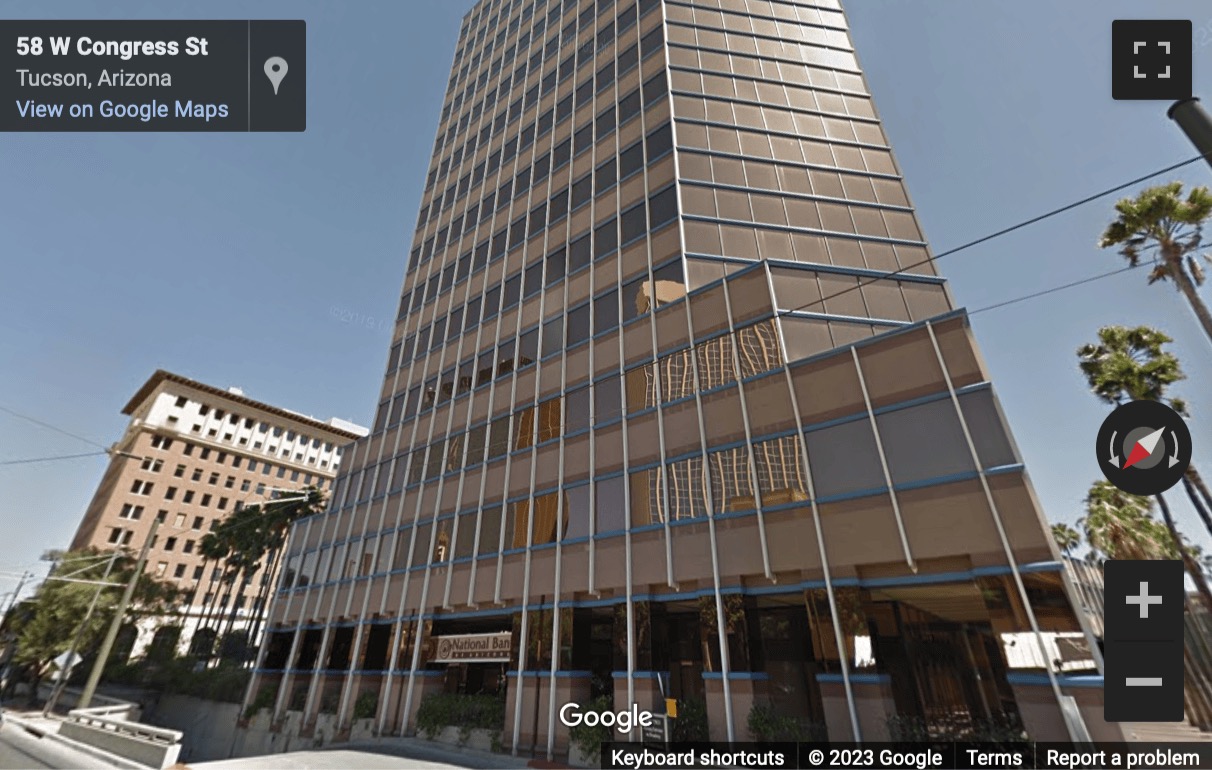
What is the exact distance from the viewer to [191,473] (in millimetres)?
78750

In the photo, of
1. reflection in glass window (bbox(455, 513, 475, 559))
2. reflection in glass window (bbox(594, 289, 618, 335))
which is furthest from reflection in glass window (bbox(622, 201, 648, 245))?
reflection in glass window (bbox(455, 513, 475, 559))

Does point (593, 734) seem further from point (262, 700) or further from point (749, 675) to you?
point (262, 700)

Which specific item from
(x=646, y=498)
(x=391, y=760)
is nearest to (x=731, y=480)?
(x=646, y=498)

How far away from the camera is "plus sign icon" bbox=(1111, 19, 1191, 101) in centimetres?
447

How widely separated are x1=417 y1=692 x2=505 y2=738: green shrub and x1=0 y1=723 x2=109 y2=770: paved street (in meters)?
8.72

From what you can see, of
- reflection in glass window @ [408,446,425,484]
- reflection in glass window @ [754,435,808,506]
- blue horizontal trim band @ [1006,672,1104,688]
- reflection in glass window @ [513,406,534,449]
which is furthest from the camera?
reflection in glass window @ [408,446,425,484]

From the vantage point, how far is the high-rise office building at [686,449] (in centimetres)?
1315

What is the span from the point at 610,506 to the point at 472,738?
884cm

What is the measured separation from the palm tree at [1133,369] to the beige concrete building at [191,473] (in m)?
73.9

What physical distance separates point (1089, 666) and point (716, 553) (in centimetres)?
813

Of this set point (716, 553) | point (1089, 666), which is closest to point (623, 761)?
point (716, 553)

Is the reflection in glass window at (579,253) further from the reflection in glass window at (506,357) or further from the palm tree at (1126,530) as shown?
the palm tree at (1126,530)

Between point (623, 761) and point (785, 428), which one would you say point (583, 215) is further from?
point (623, 761)

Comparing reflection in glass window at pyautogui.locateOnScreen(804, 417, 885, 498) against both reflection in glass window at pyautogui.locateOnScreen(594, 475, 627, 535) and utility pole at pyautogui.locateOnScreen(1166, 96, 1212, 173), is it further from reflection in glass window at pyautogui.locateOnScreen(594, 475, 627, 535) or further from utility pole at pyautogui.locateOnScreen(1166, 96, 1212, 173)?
utility pole at pyautogui.locateOnScreen(1166, 96, 1212, 173)
